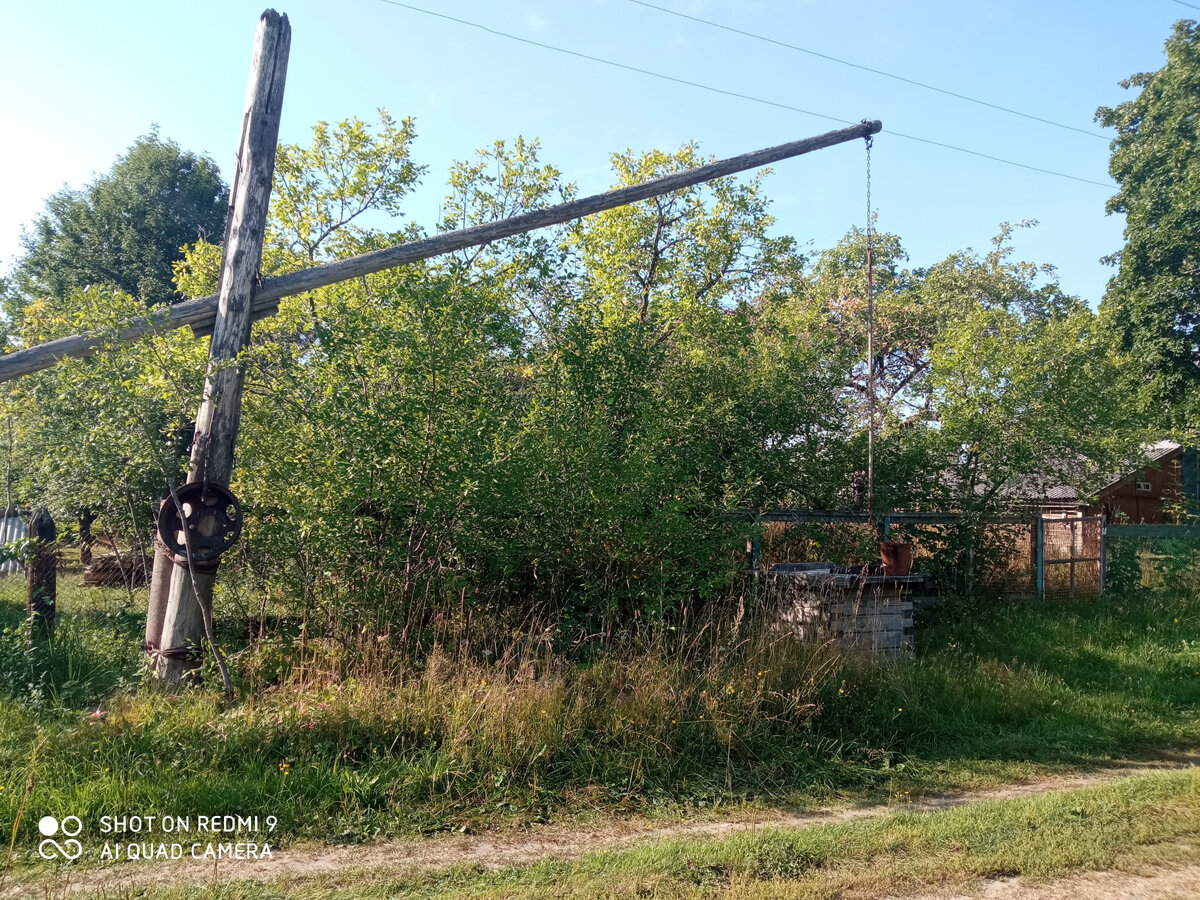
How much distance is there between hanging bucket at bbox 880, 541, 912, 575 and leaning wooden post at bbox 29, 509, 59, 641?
8269 mm

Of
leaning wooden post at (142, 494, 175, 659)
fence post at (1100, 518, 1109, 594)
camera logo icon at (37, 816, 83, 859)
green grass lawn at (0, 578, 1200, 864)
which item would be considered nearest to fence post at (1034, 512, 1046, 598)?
fence post at (1100, 518, 1109, 594)

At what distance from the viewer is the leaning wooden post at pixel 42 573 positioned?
6365mm

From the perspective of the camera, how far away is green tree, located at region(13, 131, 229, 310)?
22.6 metres

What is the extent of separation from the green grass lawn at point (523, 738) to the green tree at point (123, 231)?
1908 cm

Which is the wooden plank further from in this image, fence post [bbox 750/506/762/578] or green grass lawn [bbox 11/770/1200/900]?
green grass lawn [bbox 11/770/1200/900]

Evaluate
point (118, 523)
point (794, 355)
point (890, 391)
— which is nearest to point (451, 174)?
point (794, 355)

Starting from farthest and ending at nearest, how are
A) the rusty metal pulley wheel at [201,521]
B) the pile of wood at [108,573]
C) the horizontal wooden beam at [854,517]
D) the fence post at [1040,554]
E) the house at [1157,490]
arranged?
the house at [1157,490] < the fence post at [1040,554] < the pile of wood at [108,573] < the horizontal wooden beam at [854,517] < the rusty metal pulley wheel at [201,521]

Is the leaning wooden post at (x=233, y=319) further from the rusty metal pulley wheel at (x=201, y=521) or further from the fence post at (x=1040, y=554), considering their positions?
the fence post at (x=1040, y=554)

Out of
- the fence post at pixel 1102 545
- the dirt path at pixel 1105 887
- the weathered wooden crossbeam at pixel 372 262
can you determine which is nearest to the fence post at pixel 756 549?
the weathered wooden crossbeam at pixel 372 262

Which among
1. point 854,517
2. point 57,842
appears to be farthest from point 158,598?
point 854,517

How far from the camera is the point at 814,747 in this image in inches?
232

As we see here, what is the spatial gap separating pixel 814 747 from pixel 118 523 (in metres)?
7.81

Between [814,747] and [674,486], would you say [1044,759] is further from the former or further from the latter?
[674,486]

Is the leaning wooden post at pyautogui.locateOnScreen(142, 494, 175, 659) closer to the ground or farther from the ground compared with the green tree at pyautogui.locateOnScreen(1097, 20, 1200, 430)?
closer to the ground
